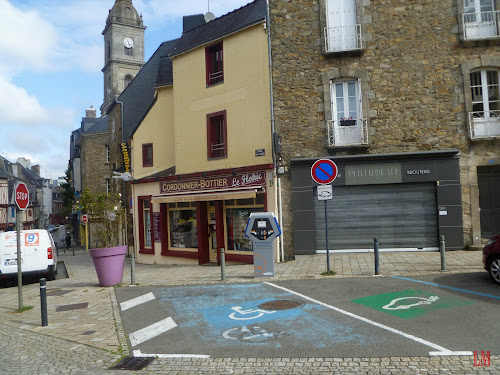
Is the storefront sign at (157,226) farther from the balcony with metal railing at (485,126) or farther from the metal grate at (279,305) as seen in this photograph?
the balcony with metal railing at (485,126)

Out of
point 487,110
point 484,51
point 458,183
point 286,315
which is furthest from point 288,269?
point 484,51

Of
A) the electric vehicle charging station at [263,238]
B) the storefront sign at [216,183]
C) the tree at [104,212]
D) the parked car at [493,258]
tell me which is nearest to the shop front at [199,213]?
the storefront sign at [216,183]

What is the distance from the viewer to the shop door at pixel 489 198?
14.4m

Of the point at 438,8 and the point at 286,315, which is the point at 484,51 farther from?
the point at 286,315

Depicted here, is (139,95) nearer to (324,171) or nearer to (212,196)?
(212,196)

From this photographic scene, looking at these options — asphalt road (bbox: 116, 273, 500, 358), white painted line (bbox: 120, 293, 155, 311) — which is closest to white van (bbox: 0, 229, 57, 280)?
asphalt road (bbox: 116, 273, 500, 358)

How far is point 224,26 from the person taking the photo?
16391mm

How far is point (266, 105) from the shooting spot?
1507 cm

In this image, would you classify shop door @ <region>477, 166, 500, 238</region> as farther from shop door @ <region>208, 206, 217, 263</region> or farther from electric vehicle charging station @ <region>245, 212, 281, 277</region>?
shop door @ <region>208, 206, 217, 263</region>

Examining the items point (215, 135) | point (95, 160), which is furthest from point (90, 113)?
point (215, 135)

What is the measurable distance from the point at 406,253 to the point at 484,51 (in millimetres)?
6627

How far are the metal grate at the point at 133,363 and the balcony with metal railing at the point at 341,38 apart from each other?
1149 cm

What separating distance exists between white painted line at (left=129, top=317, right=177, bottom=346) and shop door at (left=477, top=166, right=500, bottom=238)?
1110cm

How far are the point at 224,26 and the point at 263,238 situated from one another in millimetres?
8788
